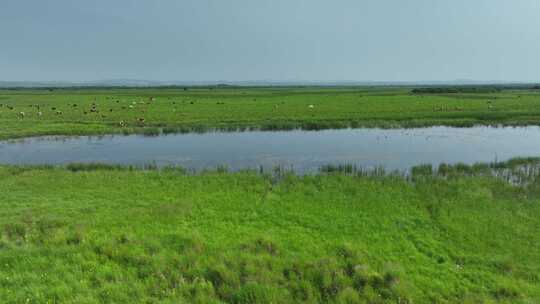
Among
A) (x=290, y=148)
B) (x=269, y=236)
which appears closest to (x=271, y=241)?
(x=269, y=236)

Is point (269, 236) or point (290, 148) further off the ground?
point (290, 148)

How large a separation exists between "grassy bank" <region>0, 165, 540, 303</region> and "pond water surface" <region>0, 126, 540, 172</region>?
235 inches

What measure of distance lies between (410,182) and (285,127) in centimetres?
2001

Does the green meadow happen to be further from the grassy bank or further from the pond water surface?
the pond water surface

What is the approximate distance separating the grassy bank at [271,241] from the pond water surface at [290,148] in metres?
5.97

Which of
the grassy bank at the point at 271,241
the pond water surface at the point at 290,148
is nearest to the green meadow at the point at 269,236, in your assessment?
the grassy bank at the point at 271,241

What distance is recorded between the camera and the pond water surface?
69.6 ft

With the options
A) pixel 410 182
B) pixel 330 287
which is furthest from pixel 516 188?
pixel 330 287

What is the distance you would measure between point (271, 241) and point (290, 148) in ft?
53.1

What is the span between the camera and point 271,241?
932cm

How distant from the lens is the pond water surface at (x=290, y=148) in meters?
21.2

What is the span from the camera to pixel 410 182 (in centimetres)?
1518

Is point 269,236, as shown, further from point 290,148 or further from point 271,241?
point 290,148

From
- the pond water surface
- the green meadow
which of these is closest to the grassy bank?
the green meadow
